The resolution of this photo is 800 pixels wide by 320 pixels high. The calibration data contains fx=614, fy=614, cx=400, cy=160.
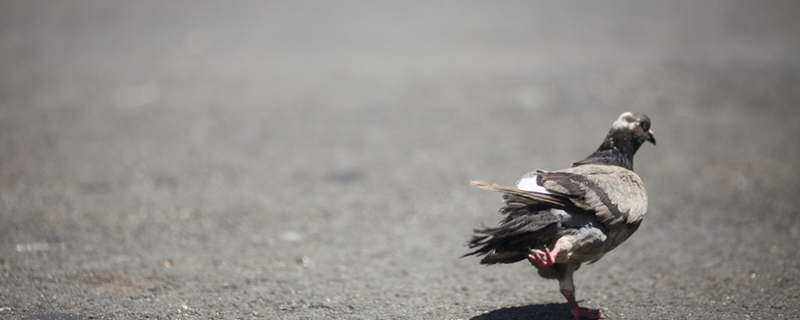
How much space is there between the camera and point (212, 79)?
→ 12398mm

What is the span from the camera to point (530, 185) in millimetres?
4410

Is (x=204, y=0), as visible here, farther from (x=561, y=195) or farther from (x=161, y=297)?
(x=561, y=195)

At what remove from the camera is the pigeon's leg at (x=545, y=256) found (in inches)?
160

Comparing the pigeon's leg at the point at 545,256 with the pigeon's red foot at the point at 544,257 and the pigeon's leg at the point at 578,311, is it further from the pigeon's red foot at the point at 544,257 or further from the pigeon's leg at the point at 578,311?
→ the pigeon's leg at the point at 578,311

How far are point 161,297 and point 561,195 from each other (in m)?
3.39

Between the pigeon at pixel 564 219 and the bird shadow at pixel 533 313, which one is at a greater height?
the pigeon at pixel 564 219

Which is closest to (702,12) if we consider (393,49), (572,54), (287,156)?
(572,54)

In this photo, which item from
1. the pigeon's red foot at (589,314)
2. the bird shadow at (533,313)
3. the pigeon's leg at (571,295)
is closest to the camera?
the pigeon's leg at (571,295)

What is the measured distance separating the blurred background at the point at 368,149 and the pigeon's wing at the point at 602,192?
3.48 ft

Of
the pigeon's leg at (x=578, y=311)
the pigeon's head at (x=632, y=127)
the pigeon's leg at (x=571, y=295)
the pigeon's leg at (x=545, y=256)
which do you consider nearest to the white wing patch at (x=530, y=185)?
the pigeon's leg at (x=545, y=256)

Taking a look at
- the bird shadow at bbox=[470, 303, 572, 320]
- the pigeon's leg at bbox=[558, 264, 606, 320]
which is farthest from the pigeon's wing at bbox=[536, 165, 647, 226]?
the bird shadow at bbox=[470, 303, 572, 320]

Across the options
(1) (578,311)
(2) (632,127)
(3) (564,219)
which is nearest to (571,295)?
(1) (578,311)

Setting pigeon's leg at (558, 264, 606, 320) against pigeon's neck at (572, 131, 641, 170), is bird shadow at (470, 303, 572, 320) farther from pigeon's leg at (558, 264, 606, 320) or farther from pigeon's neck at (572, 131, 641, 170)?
pigeon's neck at (572, 131, 641, 170)

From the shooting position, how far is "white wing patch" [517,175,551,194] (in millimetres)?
4332
